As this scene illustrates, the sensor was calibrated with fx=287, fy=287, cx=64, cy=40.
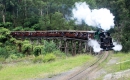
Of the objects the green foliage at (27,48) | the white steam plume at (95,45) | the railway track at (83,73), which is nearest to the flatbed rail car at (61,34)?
the white steam plume at (95,45)

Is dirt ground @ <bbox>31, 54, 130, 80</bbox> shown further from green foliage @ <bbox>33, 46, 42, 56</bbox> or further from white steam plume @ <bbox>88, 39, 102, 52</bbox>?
green foliage @ <bbox>33, 46, 42, 56</bbox>

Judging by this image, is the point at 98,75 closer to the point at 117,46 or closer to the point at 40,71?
the point at 40,71

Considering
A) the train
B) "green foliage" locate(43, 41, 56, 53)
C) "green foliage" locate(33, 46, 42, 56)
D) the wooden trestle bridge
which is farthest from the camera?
"green foliage" locate(33, 46, 42, 56)

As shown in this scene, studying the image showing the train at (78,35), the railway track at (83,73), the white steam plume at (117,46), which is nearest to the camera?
the railway track at (83,73)

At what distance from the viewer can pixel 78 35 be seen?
34.7m

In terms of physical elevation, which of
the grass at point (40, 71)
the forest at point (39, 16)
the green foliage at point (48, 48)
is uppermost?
the forest at point (39, 16)

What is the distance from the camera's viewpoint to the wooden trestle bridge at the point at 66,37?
33.2 meters

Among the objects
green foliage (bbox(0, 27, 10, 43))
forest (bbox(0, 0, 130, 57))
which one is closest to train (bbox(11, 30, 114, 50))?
green foliage (bbox(0, 27, 10, 43))

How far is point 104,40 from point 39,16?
27958mm

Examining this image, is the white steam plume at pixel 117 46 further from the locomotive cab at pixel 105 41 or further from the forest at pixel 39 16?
the forest at pixel 39 16

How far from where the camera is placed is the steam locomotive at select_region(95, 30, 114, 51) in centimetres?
2806

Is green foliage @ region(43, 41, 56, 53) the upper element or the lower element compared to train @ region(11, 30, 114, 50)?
lower

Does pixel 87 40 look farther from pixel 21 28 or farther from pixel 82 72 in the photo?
pixel 21 28

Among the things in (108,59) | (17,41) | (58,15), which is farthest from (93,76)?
(58,15)
